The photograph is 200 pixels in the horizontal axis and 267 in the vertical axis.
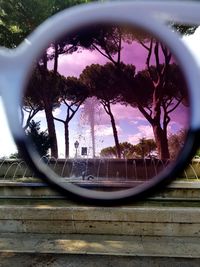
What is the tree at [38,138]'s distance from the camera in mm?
357

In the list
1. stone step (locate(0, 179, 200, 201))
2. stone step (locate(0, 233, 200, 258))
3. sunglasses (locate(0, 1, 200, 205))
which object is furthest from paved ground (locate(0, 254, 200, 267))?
sunglasses (locate(0, 1, 200, 205))

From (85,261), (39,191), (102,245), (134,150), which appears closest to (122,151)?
(134,150)

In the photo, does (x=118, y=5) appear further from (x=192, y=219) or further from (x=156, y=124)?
(x=192, y=219)

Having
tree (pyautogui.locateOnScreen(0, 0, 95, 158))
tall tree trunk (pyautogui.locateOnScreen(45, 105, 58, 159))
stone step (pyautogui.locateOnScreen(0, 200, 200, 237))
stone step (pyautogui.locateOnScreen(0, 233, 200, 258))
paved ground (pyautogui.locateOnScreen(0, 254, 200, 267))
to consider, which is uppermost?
tree (pyautogui.locateOnScreen(0, 0, 95, 158))

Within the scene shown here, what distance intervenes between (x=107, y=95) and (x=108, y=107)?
0.02 metres

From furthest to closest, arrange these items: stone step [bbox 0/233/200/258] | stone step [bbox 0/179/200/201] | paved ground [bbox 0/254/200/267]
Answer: stone step [bbox 0/179/200/201] < stone step [bbox 0/233/200/258] < paved ground [bbox 0/254/200/267]

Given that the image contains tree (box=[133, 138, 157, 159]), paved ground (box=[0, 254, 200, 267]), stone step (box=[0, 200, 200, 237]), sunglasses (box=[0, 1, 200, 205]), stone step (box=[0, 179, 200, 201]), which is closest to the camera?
sunglasses (box=[0, 1, 200, 205])

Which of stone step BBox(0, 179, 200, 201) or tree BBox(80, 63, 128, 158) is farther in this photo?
stone step BBox(0, 179, 200, 201)

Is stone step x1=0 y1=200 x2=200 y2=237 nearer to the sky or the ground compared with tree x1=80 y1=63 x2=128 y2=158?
nearer to the ground

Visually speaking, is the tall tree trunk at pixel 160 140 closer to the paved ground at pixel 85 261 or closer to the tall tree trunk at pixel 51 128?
the tall tree trunk at pixel 51 128

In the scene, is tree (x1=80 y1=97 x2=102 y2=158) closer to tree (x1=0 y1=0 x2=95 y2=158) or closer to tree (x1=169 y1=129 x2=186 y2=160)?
tree (x1=169 y1=129 x2=186 y2=160)

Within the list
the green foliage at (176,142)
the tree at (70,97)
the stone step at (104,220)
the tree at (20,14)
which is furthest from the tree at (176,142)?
the tree at (20,14)

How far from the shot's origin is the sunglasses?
313 mm

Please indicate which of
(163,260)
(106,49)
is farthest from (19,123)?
(163,260)
